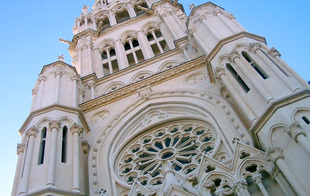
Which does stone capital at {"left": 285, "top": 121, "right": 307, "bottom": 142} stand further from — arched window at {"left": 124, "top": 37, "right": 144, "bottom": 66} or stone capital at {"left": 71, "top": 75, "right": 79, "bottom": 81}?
arched window at {"left": 124, "top": 37, "right": 144, "bottom": 66}

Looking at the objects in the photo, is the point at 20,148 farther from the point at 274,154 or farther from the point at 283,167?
the point at 283,167

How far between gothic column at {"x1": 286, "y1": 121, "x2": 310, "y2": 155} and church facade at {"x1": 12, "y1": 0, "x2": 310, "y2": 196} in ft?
0.08

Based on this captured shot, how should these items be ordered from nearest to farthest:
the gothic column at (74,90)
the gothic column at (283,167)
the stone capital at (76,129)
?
the gothic column at (283,167) < the stone capital at (76,129) < the gothic column at (74,90)

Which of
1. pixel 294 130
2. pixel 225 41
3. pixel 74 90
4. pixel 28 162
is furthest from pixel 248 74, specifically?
pixel 74 90

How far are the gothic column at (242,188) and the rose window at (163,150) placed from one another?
96.7 inches

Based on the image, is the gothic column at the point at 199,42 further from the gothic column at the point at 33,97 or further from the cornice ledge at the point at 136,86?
the gothic column at the point at 33,97

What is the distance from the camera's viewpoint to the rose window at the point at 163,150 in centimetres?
1208

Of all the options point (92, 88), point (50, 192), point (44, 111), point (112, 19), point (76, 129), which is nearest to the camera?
point (50, 192)

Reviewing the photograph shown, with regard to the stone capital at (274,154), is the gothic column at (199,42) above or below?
above

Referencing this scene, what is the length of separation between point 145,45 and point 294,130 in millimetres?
13545

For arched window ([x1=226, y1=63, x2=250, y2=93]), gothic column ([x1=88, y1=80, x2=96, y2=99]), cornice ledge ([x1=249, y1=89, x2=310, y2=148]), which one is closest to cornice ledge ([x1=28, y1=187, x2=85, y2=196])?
cornice ledge ([x1=249, y1=89, x2=310, y2=148])

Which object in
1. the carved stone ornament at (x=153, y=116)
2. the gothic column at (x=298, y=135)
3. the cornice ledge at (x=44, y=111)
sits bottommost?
the gothic column at (x=298, y=135)

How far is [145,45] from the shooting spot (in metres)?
21.6

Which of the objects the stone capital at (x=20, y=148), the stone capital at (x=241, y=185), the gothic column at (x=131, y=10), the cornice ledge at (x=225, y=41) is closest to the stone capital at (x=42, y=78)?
the stone capital at (x=20, y=148)
